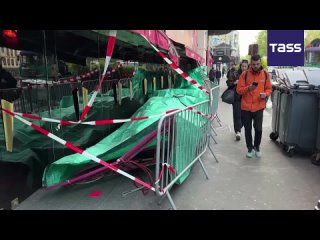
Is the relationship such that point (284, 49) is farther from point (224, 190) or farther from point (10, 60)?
point (10, 60)

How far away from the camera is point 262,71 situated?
17.4 ft

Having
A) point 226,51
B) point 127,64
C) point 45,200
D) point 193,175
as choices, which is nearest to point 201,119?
point 193,175

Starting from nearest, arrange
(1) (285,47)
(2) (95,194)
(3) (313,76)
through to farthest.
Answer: (2) (95,194) < (3) (313,76) < (1) (285,47)

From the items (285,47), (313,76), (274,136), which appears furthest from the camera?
(285,47)

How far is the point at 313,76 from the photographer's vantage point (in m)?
5.72

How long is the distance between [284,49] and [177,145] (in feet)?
21.3

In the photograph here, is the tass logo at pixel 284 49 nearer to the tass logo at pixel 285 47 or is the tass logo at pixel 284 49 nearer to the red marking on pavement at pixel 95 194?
the tass logo at pixel 285 47

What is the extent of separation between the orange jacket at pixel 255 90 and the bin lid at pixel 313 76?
0.98 m

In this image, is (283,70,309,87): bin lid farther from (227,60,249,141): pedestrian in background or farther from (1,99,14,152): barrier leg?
(1,99,14,152): barrier leg

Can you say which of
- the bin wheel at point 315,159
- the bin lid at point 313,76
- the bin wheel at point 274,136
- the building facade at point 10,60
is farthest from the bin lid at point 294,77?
the building facade at point 10,60

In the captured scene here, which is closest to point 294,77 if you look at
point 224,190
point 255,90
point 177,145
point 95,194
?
point 255,90

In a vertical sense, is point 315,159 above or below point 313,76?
below

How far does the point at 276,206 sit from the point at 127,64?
6829 millimetres

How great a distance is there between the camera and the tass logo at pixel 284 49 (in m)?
8.43
